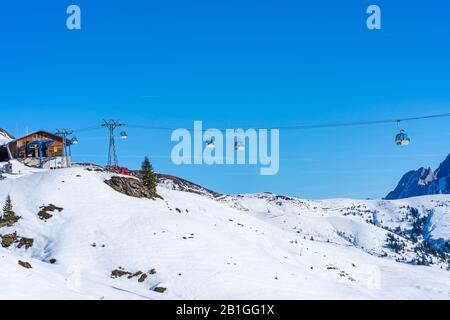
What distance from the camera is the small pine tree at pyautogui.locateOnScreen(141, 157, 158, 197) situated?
205 ft

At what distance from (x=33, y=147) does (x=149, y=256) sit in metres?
58.2

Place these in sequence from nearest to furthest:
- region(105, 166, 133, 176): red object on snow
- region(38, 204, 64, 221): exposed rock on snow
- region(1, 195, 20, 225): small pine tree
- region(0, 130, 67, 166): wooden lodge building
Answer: region(1, 195, 20, 225): small pine tree, region(38, 204, 64, 221): exposed rock on snow, region(105, 166, 133, 176): red object on snow, region(0, 130, 67, 166): wooden lodge building

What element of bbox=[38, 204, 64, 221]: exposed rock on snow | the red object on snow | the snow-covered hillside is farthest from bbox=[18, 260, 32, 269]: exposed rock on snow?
the red object on snow

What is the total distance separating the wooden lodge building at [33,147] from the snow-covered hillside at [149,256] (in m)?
30.9

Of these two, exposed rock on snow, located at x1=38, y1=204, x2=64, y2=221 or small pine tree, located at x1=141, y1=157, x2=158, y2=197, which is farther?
small pine tree, located at x1=141, y1=157, x2=158, y2=197

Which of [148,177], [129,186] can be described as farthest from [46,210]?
[148,177]

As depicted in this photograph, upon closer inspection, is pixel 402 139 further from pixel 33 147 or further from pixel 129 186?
pixel 33 147

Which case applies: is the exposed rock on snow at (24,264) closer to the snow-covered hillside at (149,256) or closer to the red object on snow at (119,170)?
the snow-covered hillside at (149,256)

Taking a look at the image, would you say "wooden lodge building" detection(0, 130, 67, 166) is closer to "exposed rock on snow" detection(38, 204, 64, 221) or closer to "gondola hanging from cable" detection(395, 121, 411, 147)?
"exposed rock on snow" detection(38, 204, 64, 221)

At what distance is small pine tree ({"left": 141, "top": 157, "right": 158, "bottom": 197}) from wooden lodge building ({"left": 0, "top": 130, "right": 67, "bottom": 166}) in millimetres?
31078

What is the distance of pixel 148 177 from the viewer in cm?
6294

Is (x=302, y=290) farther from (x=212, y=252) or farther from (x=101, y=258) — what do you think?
(x=101, y=258)
